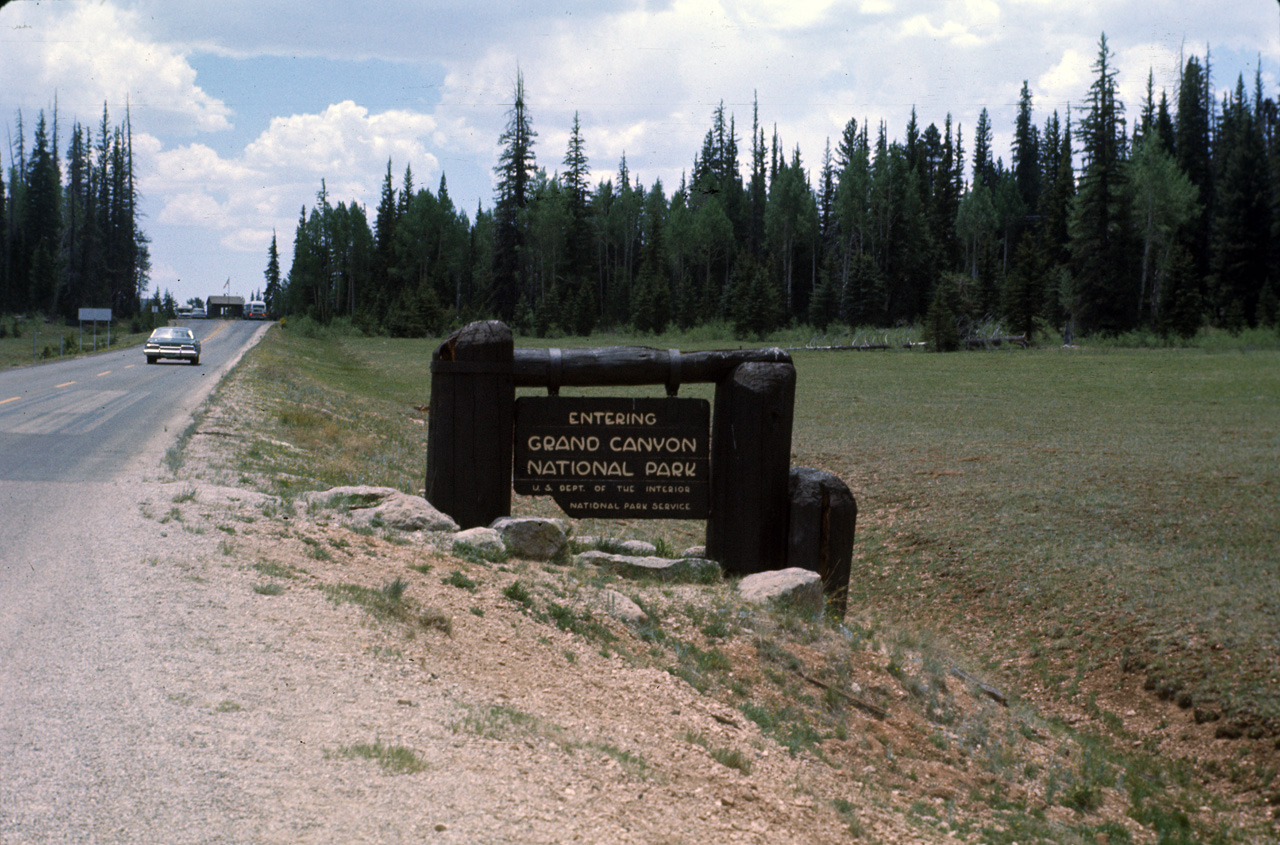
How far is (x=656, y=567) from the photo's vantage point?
28.0ft

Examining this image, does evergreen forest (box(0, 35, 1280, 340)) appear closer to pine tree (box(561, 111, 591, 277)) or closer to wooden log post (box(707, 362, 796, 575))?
pine tree (box(561, 111, 591, 277))

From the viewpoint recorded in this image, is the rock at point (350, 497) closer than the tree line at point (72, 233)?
Yes

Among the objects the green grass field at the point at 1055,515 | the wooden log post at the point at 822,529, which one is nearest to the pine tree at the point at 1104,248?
the green grass field at the point at 1055,515

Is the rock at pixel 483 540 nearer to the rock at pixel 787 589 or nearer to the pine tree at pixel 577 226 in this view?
the rock at pixel 787 589

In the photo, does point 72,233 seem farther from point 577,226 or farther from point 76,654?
point 76,654

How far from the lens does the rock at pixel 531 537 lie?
27.4ft

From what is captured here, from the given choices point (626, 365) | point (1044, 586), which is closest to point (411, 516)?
point (626, 365)

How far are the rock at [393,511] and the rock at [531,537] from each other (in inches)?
18.5

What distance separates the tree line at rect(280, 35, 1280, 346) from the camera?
66.7m

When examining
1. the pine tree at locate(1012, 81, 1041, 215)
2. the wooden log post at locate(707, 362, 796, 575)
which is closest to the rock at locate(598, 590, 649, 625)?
the wooden log post at locate(707, 362, 796, 575)

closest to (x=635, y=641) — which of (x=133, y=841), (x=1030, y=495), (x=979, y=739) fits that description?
(x=979, y=739)

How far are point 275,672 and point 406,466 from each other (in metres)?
10.7

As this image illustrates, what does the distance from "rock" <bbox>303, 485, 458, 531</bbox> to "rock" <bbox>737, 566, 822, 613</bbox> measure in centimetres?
244

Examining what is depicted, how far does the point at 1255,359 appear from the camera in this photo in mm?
39594
